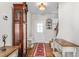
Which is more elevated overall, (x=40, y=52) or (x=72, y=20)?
(x=72, y=20)

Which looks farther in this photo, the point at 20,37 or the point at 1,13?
the point at 20,37

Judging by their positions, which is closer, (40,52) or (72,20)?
(72,20)

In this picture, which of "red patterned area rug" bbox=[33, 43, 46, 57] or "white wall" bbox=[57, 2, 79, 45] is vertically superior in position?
"white wall" bbox=[57, 2, 79, 45]

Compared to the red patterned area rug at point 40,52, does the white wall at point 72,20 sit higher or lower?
higher

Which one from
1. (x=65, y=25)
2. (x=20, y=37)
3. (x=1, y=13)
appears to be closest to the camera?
(x=1, y=13)

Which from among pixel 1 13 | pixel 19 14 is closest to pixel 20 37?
pixel 19 14

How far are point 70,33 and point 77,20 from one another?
0.50ft

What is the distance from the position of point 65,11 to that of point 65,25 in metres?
0.14

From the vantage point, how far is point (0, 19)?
1.17m

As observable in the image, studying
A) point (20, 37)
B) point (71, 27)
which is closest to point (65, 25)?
point (71, 27)

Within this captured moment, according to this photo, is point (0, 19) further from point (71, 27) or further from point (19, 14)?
point (19, 14)

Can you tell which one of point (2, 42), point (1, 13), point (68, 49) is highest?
point (1, 13)

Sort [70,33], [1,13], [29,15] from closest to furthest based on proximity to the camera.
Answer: [1,13] < [70,33] < [29,15]

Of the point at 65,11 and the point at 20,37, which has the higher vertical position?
the point at 65,11
